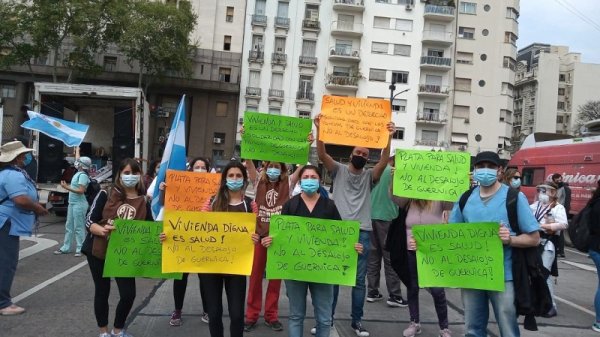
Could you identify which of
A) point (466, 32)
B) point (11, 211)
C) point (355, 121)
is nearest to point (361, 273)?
point (355, 121)

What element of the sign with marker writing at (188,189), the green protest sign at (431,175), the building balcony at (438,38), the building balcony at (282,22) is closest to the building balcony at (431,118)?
the building balcony at (438,38)

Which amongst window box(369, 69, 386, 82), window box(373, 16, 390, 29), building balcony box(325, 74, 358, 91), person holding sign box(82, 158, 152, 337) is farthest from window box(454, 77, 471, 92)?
person holding sign box(82, 158, 152, 337)

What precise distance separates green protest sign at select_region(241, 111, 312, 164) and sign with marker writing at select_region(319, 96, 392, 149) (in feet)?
1.40

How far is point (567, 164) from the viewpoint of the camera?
15.5 m

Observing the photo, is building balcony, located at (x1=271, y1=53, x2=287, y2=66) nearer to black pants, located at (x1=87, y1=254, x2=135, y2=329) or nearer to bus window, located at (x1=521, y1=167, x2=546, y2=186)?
bus window, located at (x1=521, y1=167, x2=546, y2=186)

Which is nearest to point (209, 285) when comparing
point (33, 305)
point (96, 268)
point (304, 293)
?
point (304, 293)

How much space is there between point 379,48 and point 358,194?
137 ft

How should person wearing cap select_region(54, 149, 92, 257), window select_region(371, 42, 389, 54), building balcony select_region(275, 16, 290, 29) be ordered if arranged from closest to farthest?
1. person wearing cap select_region(54, 149, 92, 257)
2. building balcony select_region(275, 16, 290, 29)
3. window select_region(371, 42, 389, 54)

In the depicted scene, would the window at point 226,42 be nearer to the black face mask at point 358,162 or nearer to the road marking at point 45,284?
the road marking at point 45,284

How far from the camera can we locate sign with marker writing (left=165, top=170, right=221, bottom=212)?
5.71 metres

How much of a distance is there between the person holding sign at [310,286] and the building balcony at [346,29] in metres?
41.2

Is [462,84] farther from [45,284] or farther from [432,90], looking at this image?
[45,284]

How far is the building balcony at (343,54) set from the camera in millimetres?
43406

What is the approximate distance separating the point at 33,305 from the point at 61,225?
7806 mm
